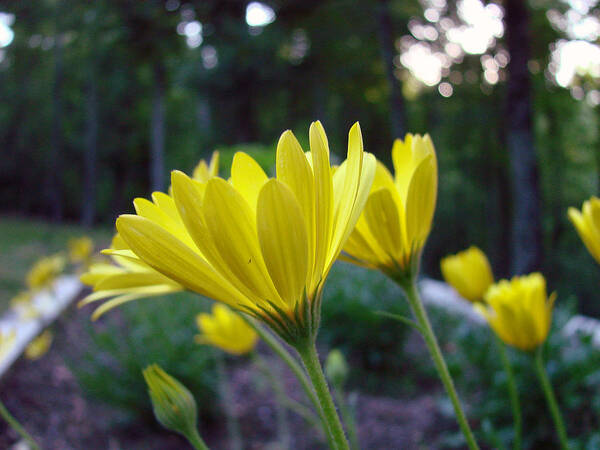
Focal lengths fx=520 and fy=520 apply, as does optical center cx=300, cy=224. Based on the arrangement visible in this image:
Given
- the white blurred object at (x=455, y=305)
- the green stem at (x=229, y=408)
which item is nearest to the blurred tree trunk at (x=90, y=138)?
the white blurred object at (x=455, y=305)

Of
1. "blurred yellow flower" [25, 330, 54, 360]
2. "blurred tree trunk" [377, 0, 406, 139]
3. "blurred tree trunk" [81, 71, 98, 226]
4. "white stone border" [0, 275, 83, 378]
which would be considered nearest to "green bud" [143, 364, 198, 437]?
"white stone border" [0, 275, 83, 378]

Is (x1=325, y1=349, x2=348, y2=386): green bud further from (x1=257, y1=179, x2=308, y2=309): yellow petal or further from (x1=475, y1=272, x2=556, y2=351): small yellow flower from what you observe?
(x1=257, y1=179, x2=308, y2=309): yellow petal

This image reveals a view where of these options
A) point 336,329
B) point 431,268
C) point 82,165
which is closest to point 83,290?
point 336,329

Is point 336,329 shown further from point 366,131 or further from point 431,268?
point 366,131

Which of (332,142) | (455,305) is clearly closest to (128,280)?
(455,305)

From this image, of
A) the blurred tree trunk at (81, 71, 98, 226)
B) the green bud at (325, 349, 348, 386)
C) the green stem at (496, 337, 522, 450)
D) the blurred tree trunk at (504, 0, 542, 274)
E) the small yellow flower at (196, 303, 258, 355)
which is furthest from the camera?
the blurred tree trunk at (81, 71, 98, 226)

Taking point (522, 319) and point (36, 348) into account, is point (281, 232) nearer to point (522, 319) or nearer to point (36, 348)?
point (522, 319)
